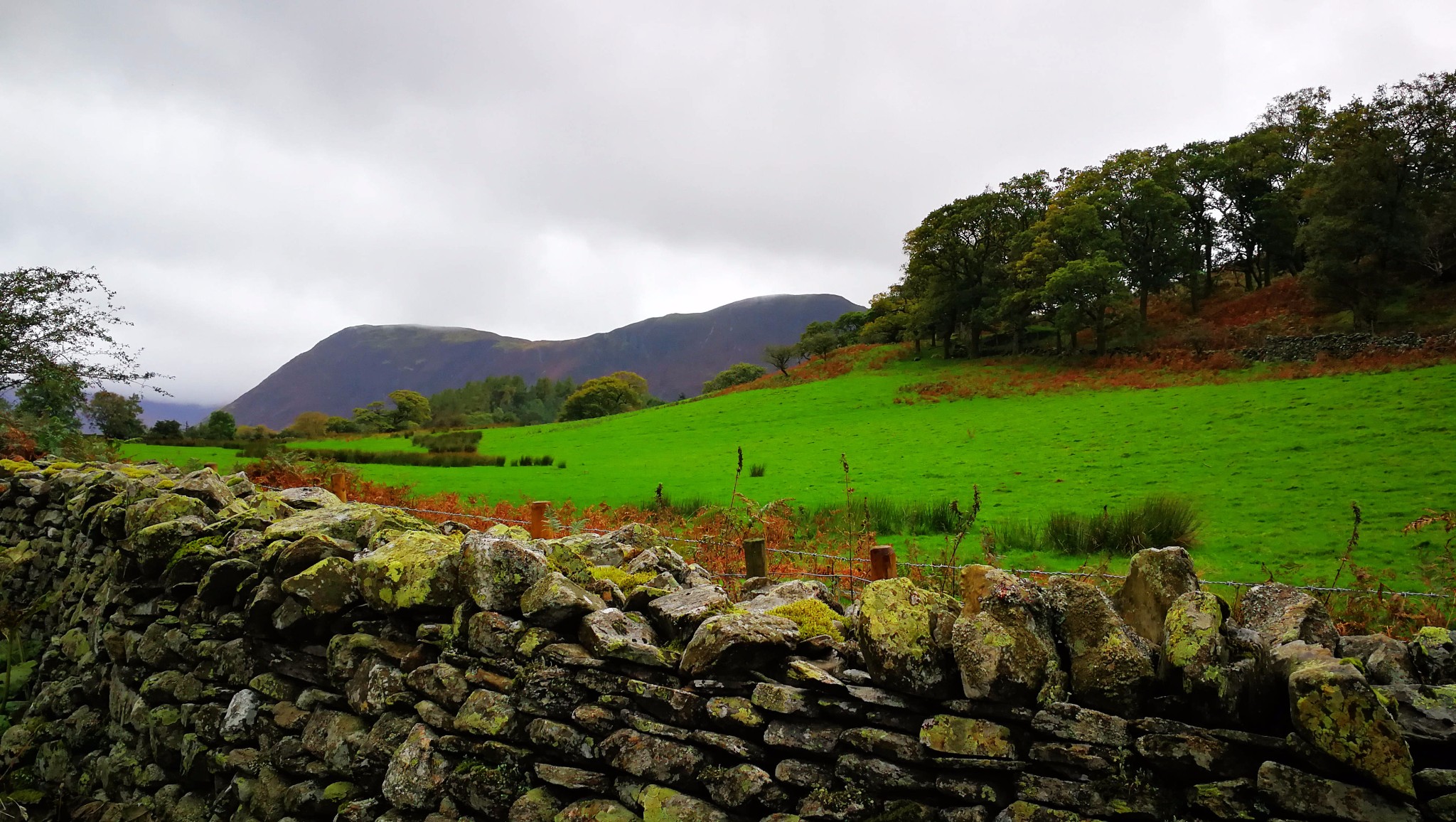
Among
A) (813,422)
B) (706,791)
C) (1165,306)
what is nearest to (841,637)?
(706,791)

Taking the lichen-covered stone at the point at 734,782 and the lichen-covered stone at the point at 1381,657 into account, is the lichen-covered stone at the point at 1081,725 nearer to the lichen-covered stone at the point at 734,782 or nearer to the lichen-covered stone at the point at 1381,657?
the lichen-covered stone at the point at 1381,657

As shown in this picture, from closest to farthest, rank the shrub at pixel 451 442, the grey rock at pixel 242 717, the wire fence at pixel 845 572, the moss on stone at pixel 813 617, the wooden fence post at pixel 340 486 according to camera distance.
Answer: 1. the moss on stone at pixel 813 617
2. the grey rock at pixel 242 717
3. the wire fence at pixel 845 572
4. the wooden fence post at pixel 340 486
5. the shrub at pixel 451 442

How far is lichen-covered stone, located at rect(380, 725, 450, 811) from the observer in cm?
383

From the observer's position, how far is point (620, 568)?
4.74m

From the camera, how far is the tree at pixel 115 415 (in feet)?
55.7

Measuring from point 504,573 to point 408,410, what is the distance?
3240 inches

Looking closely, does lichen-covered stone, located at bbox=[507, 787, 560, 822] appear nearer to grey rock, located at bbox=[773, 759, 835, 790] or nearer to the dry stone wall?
the dry stone wall

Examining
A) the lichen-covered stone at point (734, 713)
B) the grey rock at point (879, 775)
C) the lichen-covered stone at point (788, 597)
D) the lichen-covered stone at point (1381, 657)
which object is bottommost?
the grey rock at point (879, 775)

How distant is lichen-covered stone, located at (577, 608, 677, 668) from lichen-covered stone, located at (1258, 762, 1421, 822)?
2.35 m

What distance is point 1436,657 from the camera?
2381mm

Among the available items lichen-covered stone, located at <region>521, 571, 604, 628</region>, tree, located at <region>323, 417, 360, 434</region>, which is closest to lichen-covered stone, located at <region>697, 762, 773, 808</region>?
lichen-covered stone, located at <region>521, 571, 604, 628</region>

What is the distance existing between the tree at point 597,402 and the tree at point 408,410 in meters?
15.8

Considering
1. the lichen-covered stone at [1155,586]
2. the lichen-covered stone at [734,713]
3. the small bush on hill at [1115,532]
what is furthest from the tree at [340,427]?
the lichen-covered stone at [1155,586]

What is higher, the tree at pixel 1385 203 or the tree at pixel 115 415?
the tree at pixel 1385 203
